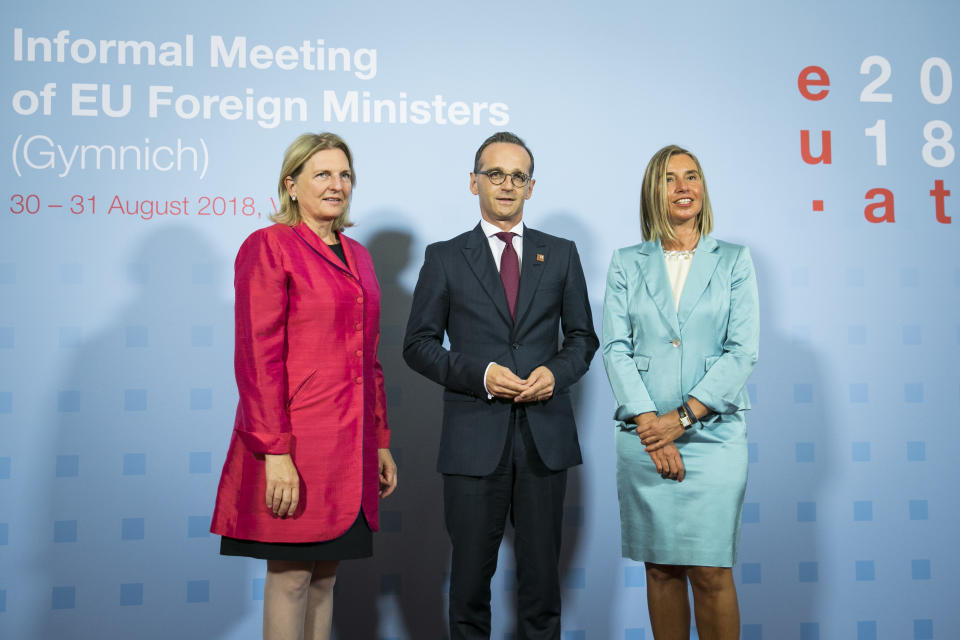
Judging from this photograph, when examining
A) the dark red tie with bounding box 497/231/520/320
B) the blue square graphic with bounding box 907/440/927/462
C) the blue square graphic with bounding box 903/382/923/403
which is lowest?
the blue square graphic with bounding box 907/440/927/462

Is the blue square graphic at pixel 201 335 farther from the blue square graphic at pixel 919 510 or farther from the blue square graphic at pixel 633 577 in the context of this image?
the blue square graphic at pixel 919 510

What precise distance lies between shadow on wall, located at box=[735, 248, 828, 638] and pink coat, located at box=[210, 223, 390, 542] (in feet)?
6.03

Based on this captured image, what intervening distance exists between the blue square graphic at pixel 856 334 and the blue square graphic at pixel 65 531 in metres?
3.27

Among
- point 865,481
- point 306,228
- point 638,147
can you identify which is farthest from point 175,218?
point 865,481

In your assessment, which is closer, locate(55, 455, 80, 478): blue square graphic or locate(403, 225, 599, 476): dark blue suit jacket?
locate(403, 225, 599, 476): dark blue suit jacket

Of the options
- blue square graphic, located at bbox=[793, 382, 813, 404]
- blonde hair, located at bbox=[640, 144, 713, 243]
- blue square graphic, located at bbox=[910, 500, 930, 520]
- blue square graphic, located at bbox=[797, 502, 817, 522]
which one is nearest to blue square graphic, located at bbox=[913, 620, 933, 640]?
blue square graphic, located at bbox=[910, 500, 930, 520]

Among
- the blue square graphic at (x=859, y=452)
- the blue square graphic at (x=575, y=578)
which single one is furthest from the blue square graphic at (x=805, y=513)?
the blue square graphic at (x=575, y=578)

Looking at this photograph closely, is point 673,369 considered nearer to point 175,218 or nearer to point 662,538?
point 662,538

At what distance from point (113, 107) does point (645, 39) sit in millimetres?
2218

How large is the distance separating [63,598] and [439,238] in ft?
6.61

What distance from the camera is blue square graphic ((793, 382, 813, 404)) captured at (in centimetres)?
339

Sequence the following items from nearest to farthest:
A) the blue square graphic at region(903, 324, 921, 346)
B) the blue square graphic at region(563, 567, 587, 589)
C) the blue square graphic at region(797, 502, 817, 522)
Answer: the blue square graphic at region(563, 567, 587, 589) < the blue square graphic at region(797, 502, 817, 522) < the blue square graphic at region(903, 324, 921, 346)

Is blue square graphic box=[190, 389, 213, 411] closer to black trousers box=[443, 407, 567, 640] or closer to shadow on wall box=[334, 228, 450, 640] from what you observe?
shadow on wall box=[334, 228, 450, 640]

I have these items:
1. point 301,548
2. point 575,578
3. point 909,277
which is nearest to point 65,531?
point 301,548
